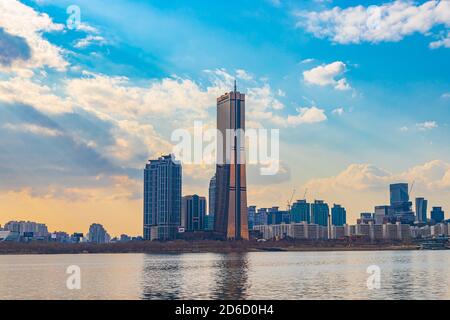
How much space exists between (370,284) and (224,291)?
93.9 feet

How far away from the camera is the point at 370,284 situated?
104 meters

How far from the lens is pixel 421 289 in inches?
3711

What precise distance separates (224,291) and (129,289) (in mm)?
18143
